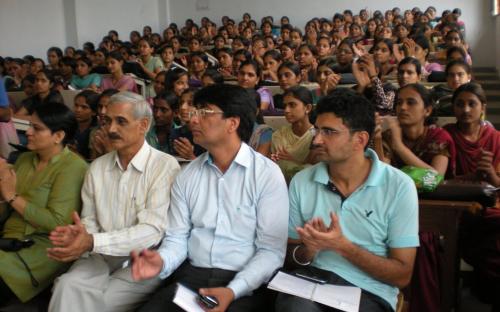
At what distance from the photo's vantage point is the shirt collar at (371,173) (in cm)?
→ 155

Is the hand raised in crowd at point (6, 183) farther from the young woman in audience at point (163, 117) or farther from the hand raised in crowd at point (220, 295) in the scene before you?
the young woman in audience at point (163, 117)

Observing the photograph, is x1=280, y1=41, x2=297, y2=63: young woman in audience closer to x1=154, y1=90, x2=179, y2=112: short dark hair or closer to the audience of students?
x1=154, y1=90, x2=179, y2=112: short dark hair

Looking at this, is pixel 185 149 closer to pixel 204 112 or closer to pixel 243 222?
pixel 204 112

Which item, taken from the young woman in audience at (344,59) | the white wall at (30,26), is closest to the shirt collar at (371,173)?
the young woman in audience at (344,59)

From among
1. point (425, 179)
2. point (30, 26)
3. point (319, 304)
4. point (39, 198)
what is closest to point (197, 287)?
point (319, 304)

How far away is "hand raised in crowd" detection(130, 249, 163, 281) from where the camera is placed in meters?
1.48

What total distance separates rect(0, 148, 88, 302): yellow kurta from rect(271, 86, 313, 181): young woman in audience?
116cm

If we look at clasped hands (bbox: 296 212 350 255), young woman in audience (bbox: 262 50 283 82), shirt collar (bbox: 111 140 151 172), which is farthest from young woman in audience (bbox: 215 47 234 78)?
clasped hands (bbox: 296 212 350 255)

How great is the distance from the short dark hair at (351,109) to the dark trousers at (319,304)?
0.48 meters

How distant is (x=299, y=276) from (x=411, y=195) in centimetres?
43

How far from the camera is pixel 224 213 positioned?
1.71 m

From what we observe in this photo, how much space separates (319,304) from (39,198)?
1.23m

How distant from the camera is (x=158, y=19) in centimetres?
1242

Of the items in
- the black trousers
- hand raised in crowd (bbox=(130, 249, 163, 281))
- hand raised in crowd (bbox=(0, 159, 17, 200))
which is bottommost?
the black trousers
